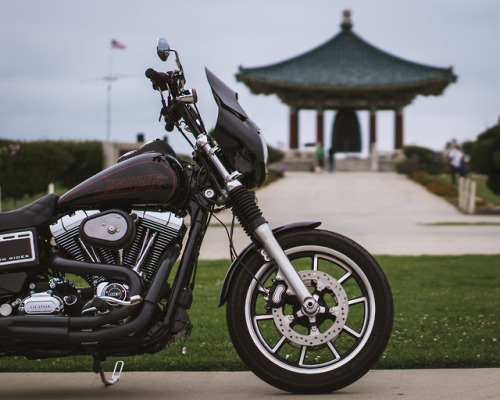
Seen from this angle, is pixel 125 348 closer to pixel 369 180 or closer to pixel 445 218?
pixel 445 218

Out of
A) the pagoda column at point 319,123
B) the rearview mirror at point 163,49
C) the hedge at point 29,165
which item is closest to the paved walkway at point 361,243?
the rearview mirror at point 163,49

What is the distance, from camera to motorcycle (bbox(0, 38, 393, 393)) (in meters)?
3.54

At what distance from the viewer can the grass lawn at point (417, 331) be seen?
443cm

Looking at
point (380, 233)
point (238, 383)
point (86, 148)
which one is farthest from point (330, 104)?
point (238, 383)

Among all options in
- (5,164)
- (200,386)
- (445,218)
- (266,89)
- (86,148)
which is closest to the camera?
(200,386)

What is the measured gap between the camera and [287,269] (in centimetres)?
367

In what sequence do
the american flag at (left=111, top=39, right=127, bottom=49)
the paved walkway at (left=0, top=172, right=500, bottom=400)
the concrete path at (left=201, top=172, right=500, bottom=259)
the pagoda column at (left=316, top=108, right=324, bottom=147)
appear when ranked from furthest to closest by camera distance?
1. the pagoda column at (left=316, top=108, right=324, bottom=147)
2. the american flag at (left=111, top=39, right=127, bottom=49)
3. the concrete path at (left=201, top=172, right=500, bottom=259)
4. the paved walkway at (left=0, top=172, right=500, bottom=400)

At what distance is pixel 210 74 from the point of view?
147 inches

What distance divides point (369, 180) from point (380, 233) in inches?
846

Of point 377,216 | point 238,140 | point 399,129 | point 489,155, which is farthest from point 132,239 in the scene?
point 399,129

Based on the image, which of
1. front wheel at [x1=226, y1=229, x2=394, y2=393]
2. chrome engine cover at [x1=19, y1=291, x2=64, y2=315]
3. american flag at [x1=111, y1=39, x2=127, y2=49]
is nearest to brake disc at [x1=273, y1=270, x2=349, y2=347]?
front wheel at [x1=226, y1=229, x2=394, y2=393]

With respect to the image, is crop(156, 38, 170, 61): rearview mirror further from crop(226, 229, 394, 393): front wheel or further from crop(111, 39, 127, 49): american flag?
crop(111, 39, 127, 49): american flag

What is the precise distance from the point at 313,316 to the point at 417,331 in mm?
1839

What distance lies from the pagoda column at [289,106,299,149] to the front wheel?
49857mm
